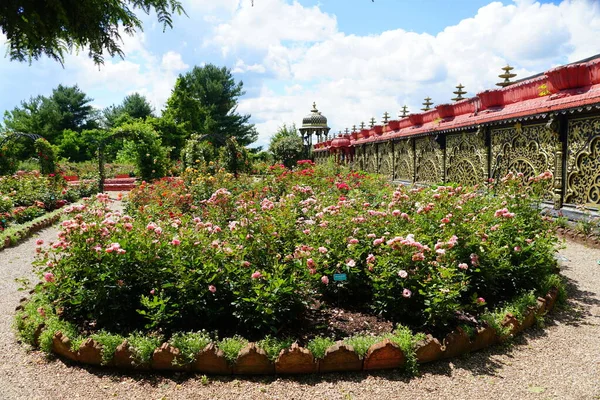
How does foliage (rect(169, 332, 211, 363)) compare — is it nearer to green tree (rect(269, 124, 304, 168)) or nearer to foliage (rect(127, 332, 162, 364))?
foliage (rect(127, 332, 162, 364))

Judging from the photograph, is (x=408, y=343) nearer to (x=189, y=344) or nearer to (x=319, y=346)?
(x=319, y=346)

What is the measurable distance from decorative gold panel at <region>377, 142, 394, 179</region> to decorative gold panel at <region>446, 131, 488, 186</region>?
15.7ft

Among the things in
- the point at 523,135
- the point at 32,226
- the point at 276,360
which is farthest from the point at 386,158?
the point at 276,360

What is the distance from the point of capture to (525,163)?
8.45m

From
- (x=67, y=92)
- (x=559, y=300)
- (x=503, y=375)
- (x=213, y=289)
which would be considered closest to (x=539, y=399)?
(x=503, y=375)

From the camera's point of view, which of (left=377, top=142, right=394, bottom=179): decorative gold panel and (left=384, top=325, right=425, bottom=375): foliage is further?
(left=377, top=142, right=394, bottom=179): decorative gold panel

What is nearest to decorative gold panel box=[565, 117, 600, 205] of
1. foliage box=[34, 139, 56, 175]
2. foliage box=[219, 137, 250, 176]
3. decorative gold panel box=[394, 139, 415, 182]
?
decorative gold panel box=[394, 139, 415, 182]

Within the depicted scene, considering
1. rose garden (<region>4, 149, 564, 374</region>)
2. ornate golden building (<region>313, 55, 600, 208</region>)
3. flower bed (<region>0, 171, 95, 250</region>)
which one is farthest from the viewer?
flower bed (<region>0, 171, 95, 250</region>)

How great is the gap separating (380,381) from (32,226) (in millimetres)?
9374

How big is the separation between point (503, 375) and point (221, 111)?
41258 mm

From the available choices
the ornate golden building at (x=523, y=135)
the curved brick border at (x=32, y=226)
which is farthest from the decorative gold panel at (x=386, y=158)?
the curved brick border at (x=32, y=226)

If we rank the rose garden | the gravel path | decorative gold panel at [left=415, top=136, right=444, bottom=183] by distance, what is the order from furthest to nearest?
decorative gold panel at [left=415, top=136, right=444, bottom=183]
the rose garden
the gravel path

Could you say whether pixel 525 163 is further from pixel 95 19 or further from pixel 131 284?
pixel 95 19

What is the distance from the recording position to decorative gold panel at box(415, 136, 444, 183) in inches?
487
